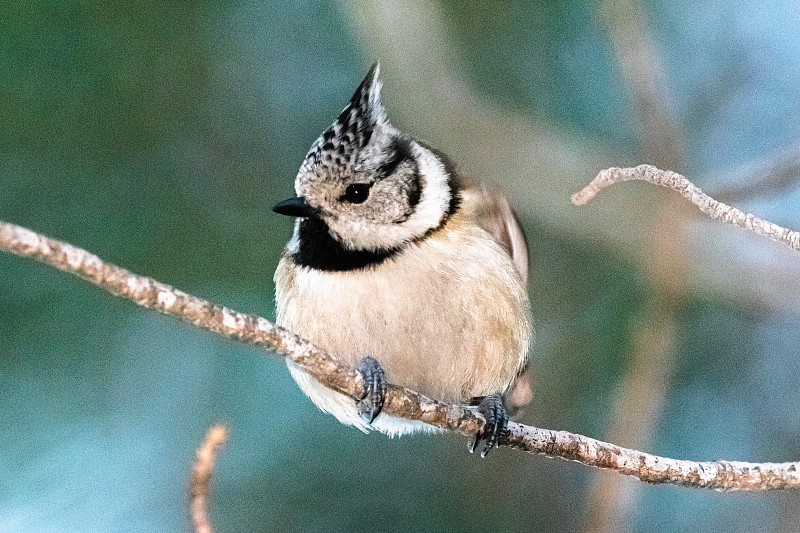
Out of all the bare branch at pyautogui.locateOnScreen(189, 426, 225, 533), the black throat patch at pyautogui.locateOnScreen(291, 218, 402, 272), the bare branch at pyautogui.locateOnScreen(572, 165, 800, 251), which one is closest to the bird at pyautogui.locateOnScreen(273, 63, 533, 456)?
the black throat patch at pyautogui.locateOnScreen(291, 218, 402, 272)

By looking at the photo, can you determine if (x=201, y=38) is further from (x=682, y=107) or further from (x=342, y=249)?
(x=682, y=107)

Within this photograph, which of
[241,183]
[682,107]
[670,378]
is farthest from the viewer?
[241,183]

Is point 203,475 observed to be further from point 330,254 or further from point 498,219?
point 498,219

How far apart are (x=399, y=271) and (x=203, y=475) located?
0.46m

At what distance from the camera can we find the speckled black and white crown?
1.03m

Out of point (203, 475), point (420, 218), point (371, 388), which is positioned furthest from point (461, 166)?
point (203, 475)

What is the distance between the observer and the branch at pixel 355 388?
0.54 m

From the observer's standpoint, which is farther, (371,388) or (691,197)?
(371,388)

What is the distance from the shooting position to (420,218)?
1.13 m

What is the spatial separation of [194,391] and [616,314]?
0.58 meters

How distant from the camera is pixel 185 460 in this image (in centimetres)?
107

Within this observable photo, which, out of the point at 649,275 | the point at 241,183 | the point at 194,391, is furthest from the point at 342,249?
the point at 649,275

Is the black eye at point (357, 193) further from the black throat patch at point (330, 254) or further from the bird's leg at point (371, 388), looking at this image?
the bird's leg at point (371, 388)

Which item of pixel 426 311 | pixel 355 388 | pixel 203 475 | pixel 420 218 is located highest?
pixel 420 218
